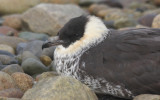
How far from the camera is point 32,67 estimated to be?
23.3 ft

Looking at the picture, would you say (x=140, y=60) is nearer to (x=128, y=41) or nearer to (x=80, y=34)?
(x=128, y=41)

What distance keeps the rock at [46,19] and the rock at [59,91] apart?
5.74 meters

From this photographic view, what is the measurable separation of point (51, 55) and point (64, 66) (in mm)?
2031

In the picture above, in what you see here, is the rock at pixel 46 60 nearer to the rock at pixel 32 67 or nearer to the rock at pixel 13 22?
the rock at pixel 32 67

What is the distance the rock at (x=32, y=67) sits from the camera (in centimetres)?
709

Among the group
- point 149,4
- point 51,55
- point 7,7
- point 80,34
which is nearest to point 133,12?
point 149,4

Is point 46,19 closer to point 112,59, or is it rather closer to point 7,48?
point 7,48

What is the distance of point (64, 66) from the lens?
6.07 meters

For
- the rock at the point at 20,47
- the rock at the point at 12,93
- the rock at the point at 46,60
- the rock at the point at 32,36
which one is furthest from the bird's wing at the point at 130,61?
the rock at the point at 32,36

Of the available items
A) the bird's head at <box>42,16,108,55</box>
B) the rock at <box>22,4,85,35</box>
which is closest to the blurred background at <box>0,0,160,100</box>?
the rock at <box>22,4,85,35</box>

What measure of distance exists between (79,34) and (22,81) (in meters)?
1.16

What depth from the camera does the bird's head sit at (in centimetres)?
615

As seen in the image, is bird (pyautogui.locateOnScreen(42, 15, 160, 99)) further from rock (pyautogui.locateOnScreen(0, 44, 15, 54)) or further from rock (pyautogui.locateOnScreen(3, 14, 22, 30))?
rock (pyautogui.locateOnScreen(3, 14, 22, 30))

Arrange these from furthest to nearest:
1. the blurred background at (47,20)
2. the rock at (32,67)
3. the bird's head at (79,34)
Answer: 1. the blurred background at (47,20)
2. the rock at (32,67)
3. the bird's head at (79,34)
